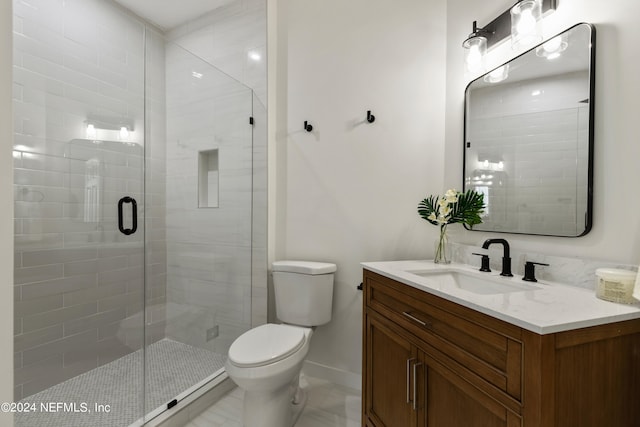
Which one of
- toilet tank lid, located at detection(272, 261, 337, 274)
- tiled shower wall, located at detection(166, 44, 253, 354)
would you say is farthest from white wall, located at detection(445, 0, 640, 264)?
tiled shower wall, located at detection(166, 44, 253, 354)

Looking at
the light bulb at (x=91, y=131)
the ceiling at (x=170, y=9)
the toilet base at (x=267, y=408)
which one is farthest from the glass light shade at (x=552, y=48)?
the light bulb at (x=91, y=131)

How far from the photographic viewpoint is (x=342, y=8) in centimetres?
193

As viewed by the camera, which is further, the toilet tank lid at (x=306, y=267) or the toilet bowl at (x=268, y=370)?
the toilet tank lid at (x=306, y=267)

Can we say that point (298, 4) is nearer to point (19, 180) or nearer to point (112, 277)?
point (19, 180)

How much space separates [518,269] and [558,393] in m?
0.71

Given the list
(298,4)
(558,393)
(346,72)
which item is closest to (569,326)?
(558,393)

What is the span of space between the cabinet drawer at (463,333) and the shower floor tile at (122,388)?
1.44 metres

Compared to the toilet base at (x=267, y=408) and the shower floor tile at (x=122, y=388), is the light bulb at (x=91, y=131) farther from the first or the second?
the toilet base at (x=267, y=408)

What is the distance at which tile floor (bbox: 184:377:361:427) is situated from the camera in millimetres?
1558

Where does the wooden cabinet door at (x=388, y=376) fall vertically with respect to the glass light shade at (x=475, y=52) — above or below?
below

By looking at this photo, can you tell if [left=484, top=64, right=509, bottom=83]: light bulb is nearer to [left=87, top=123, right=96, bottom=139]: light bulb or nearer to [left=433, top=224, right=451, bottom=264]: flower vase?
[left=433, top=224, right=451, bottom=264]: flower vase

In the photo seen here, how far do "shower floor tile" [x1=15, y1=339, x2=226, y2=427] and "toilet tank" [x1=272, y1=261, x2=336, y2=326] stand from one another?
0.66 m

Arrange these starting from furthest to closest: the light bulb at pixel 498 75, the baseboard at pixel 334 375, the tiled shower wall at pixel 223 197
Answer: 1. the tiled shower wall at pixel 223 197
2. the baseboard at pixel 334 375
3. the light bulb at pixel 498 75

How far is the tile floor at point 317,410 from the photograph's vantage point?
1558mm
